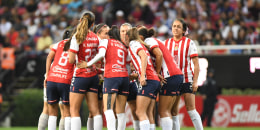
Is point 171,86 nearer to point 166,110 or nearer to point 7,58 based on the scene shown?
point 166,110

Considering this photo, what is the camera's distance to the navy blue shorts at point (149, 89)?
962 cm

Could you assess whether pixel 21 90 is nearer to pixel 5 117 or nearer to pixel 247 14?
pixel 5 117

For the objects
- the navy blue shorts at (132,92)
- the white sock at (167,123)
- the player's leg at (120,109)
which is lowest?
the white sock at (167,123)

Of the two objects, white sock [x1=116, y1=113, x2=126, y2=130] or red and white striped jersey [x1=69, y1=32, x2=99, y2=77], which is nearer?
red and white striped jersey [x1=69, y1=32, x2=99, y2=77]

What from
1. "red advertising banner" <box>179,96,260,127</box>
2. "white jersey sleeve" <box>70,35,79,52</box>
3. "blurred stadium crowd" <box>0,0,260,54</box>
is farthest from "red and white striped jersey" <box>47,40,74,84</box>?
"blurred stadium crowd" <box>0,0,260,54</box>

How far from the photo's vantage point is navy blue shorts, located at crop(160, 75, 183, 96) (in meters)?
10.0

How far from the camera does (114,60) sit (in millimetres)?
9922

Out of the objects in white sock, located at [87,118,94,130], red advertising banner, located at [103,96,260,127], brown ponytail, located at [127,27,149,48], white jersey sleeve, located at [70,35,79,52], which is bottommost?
red advertising banner, located at [103,96,260,127]

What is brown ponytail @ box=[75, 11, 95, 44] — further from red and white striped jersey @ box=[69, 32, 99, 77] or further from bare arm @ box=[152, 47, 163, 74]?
bare arm @ box=[152, 47, 163, 74]

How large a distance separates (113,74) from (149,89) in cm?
75

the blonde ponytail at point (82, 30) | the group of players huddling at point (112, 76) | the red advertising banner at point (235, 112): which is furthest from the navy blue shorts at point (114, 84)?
the red advertising banner at point (235, 112)

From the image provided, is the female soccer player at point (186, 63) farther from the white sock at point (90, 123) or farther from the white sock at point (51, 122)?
the white sock at point (51, 122)

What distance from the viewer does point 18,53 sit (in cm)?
1995

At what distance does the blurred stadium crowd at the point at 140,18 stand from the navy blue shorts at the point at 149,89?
9.71 metres
